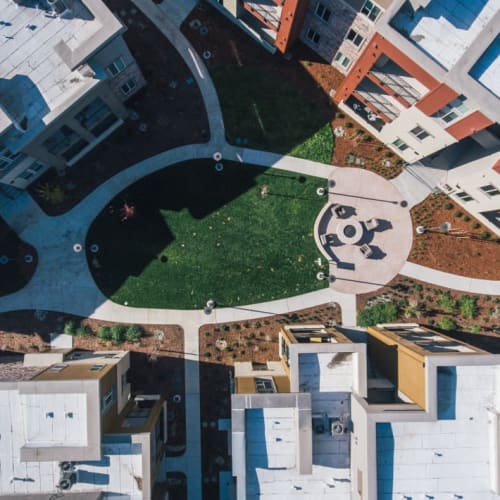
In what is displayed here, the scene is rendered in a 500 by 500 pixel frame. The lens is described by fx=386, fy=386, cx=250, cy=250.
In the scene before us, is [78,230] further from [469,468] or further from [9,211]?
[469,468]

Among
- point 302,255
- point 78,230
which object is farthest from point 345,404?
point 78,230

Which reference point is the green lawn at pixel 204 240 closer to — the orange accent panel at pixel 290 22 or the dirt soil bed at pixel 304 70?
the dirt soil bed at pixel 304 70

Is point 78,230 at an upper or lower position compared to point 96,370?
upper

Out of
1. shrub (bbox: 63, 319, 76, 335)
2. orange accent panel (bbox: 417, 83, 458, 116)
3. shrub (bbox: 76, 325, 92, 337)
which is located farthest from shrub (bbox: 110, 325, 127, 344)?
orange accent panel (bbox: 417, 83, 458, 116)

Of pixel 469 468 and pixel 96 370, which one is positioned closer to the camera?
pixel 469 468

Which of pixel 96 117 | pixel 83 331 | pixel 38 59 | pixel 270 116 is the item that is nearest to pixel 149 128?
pixel 96 117

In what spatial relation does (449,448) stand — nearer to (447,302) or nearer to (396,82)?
(447,302)
